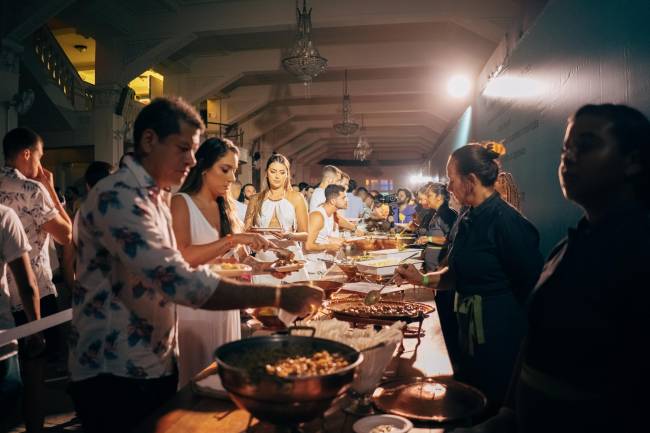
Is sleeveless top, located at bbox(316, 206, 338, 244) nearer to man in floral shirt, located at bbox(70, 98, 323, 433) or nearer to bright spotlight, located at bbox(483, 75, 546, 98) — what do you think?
bright spotlight, located at bbox(483, 75, 546, 98)

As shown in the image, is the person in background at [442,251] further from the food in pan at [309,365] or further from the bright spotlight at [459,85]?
the bright spotlight at [459,85]

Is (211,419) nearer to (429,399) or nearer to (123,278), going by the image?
(123,278)

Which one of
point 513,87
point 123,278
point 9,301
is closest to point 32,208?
point 9,301

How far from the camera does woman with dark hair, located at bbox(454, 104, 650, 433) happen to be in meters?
1.27

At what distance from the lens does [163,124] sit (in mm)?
1684

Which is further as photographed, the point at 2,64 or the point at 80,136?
the point at 80,136

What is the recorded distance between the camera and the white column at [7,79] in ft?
21.8

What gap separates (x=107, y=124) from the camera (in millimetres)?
9305

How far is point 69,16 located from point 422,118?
38.3ft

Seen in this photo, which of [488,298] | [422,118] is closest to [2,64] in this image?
[488,298]

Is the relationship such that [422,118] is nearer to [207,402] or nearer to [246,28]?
[246,28]

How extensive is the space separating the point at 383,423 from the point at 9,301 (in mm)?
2262

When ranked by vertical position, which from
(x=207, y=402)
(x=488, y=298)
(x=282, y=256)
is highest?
(x=282, y=256)

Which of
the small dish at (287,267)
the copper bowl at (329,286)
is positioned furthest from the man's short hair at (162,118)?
the copper bowl at (329,286)
